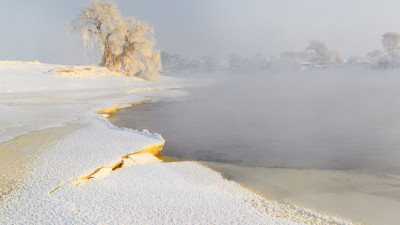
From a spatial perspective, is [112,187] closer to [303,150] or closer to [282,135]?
[303,150]

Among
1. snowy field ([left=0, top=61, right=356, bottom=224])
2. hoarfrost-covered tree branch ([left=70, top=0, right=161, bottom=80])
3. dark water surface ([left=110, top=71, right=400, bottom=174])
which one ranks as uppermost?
hoarfrost-covered tree branch ([left=70, top=0, right=161, bottom=80])

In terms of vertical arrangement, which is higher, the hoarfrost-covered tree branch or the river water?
the hoarfrost-covered tree branch

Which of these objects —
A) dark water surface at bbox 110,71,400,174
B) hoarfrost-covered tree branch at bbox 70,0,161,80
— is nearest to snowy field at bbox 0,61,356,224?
dark water surface at bbox 110,71,400,174

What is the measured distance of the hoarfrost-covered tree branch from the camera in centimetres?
2697

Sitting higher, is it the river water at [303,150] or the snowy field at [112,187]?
the snowy field at [112,187]

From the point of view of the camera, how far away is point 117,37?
89.2ft

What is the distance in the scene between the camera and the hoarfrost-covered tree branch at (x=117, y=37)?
26969 millimetres

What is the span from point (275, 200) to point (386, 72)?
4073cm

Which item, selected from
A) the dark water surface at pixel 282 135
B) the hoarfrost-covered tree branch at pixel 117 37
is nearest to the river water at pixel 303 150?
the dark water surface at pixel 282 135

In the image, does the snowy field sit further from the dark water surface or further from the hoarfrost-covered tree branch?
the hoarfrost-covered tree branch

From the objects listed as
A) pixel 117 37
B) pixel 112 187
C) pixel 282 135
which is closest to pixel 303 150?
pixel 282 135

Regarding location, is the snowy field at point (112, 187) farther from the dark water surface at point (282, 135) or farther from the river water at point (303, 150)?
the dark water surface at point (282, 135)

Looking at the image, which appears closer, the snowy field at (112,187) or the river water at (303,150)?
the snowy field at (112,187)

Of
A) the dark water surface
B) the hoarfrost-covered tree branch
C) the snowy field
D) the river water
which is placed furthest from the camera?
the hoarfrost-covered tree branch
